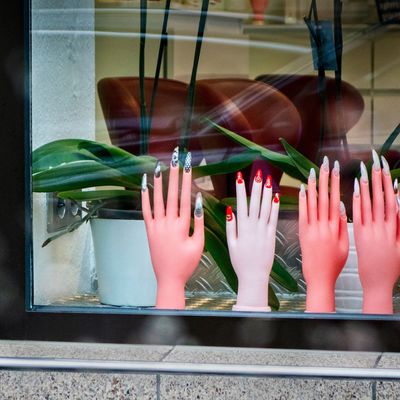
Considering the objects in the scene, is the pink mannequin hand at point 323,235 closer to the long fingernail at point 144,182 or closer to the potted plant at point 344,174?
the potted plant at point 344,174

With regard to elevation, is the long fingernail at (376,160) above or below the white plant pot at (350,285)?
above

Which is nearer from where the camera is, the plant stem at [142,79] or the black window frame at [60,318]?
the black window frame at [60,318]

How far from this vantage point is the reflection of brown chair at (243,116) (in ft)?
14.2

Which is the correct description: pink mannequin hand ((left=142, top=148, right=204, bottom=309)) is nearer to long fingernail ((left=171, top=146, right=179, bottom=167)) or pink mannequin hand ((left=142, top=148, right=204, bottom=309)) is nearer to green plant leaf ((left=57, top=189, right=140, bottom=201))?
long fingernail ((left=171, top=146, right=179, bottom=167))

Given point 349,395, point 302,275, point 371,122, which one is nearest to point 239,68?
point 371,122

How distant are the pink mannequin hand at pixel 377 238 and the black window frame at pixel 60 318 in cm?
12

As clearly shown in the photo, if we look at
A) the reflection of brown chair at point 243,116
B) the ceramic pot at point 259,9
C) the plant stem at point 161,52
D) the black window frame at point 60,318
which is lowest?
the black window frame at point 60,318

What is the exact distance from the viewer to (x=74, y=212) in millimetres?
4402

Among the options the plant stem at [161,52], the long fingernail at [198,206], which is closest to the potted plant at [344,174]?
the long fingernail at [198,206]

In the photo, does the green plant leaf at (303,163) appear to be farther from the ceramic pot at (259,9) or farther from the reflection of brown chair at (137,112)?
the ceramic pot at (259,9)

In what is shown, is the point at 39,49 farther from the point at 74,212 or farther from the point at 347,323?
the point at 347,323

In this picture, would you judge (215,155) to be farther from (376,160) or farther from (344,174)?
(376,160)

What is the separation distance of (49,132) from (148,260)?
59cm

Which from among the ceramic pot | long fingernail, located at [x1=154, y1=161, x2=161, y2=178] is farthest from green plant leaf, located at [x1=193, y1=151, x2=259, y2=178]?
the ceramic pot
